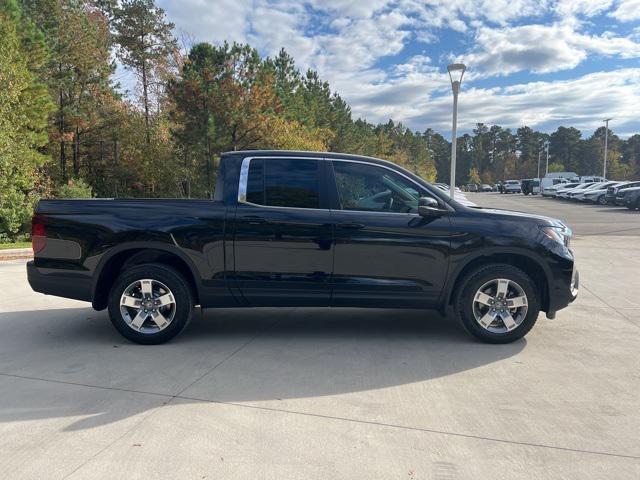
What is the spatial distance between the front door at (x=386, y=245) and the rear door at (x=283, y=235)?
0.16 meters

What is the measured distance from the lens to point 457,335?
214 inches

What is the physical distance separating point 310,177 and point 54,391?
300 centimetres

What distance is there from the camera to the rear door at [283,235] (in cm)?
490

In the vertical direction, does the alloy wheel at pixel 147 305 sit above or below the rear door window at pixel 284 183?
below

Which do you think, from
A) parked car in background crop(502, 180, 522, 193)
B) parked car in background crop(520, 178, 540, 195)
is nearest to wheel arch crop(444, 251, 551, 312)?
parked car in background crop(520, 178, 540, 195)

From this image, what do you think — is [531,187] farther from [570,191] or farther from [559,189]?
[570,191]

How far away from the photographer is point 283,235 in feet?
16.1

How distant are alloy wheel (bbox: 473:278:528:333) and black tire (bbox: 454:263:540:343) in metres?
0.03

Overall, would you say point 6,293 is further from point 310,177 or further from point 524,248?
point 524,248

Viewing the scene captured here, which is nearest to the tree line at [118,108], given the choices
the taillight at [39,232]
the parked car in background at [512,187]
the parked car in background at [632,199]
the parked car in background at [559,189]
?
the taillight at [39,232]

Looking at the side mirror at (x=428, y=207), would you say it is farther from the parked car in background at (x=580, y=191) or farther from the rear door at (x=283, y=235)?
the parked car in background at (x=580, y=191)

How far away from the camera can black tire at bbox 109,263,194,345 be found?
4953 millimetres

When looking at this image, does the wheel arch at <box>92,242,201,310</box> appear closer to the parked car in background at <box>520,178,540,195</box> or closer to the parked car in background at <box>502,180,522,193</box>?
the parked car in background at <box>520,178,540,195</box>

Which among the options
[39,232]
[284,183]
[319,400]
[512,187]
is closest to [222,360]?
[319,400]
